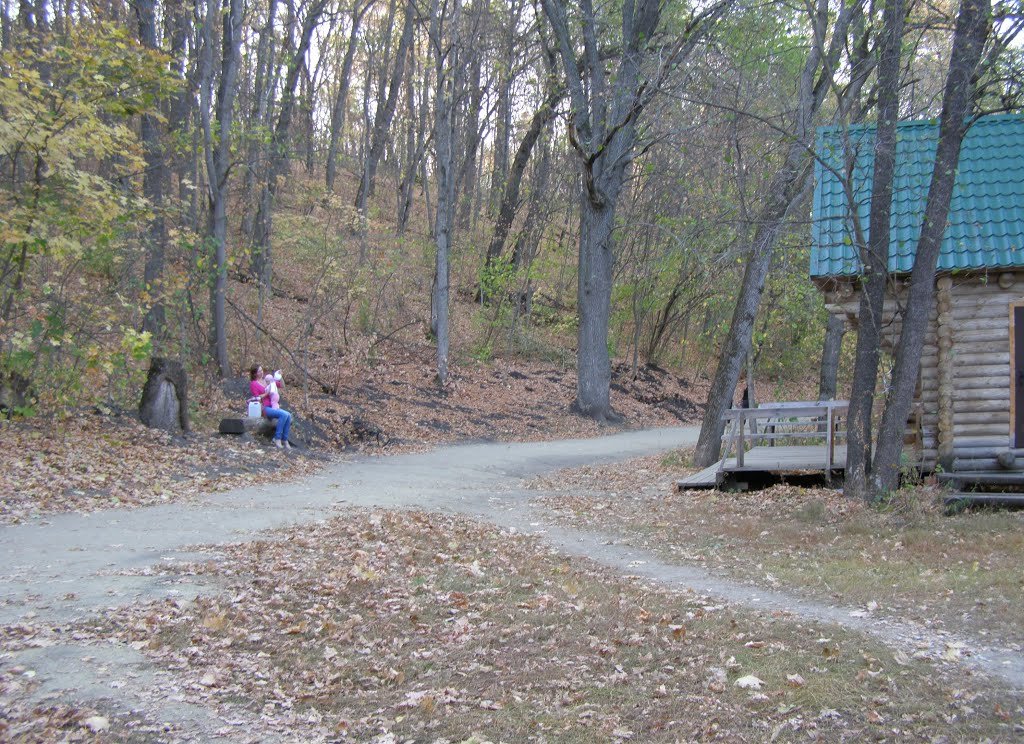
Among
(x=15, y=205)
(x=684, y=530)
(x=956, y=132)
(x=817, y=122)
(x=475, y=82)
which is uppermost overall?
(x=475, y=82)

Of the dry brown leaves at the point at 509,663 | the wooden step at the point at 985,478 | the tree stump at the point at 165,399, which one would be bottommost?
the dry brown leaves at the point at 509,663

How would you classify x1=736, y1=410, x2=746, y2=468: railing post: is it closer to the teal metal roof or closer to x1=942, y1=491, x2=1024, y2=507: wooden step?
the teal metal roof

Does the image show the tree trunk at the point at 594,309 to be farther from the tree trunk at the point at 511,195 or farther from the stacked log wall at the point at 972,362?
the stacked log wall at the point at 972,362

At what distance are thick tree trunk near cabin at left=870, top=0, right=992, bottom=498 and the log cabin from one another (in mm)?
1380

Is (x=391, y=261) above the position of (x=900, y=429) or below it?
above

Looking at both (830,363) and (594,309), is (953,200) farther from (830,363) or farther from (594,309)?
(830,363)

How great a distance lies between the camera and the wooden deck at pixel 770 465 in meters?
14.9

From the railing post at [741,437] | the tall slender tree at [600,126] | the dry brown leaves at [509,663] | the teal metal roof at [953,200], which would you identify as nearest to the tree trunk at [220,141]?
the tall slender tree at [600,126]

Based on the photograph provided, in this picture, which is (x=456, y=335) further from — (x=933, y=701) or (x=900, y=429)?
(x=933, y=701)

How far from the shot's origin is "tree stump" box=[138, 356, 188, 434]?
15.4 m

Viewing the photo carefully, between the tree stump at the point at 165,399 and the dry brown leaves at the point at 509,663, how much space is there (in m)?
7.63

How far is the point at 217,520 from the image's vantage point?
10750 millimetres

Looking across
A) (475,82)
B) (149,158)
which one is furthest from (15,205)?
(475,82)

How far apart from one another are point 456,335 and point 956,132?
22.0 meters
